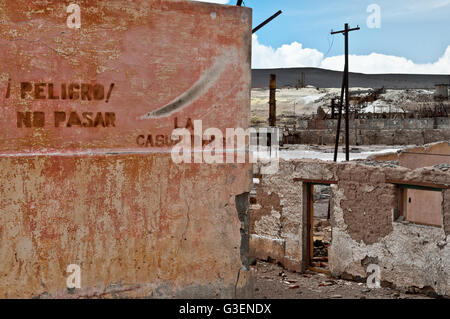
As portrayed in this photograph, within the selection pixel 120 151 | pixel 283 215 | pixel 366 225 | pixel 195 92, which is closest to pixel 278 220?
pixel 283 215

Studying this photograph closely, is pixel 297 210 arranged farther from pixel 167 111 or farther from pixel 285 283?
pixel 167 111

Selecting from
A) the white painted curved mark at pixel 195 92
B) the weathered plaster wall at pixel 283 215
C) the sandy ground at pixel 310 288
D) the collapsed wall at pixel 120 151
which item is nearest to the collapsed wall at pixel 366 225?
the weathered plaster wall at pixel 283 215

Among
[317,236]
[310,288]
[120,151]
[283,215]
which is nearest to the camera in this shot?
[120,151]

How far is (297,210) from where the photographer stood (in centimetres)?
881

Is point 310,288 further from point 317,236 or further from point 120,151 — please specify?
point 120,151

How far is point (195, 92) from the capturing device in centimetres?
485

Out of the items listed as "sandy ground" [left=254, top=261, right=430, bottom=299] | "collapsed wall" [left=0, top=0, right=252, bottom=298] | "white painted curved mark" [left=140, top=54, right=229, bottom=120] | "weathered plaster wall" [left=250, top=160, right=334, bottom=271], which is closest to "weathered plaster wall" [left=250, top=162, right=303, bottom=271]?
"weathered plaster wall" [left=250, top=160, right=334, bottom=271]

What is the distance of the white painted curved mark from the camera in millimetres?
4734

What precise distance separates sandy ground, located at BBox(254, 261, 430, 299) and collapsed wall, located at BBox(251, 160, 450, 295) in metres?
0.18

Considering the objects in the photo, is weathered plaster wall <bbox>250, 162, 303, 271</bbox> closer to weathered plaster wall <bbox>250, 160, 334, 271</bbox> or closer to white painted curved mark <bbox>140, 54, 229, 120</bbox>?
weathered plaster wall <bbox>250, 160, 334, 271</bbox>

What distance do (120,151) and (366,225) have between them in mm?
4705

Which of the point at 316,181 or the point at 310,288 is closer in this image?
the point at 310,288

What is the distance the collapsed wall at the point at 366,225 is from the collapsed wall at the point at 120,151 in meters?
3.26

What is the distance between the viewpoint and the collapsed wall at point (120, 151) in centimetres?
428
